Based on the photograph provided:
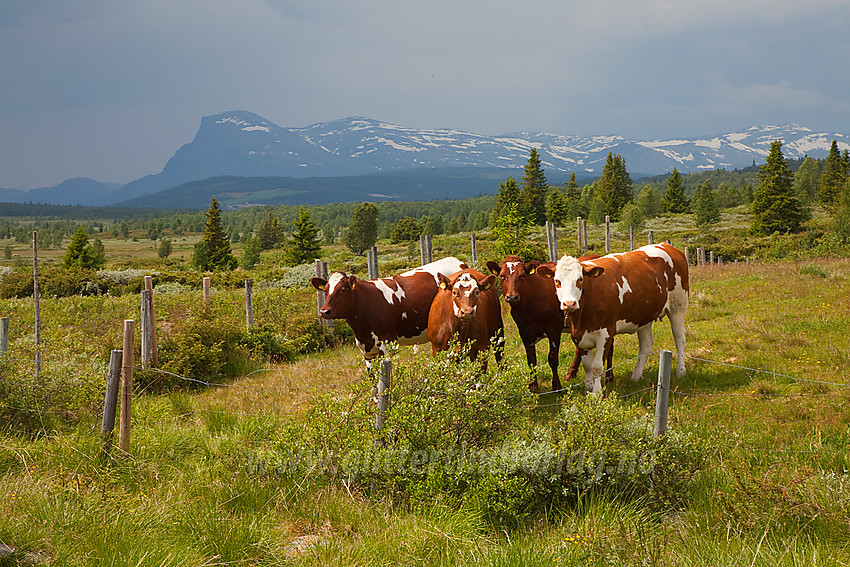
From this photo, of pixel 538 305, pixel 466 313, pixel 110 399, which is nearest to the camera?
pixel 110 399

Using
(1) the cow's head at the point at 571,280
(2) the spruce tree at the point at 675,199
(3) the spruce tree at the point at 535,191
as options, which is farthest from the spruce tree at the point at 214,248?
(2) the spruce tree at the point at 675,199

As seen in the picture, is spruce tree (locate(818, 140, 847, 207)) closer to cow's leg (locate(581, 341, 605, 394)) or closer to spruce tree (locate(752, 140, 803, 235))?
spruce tree (locate(752, 140, 803, 235))

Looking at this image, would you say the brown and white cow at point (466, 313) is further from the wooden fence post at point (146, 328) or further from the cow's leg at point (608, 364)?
the wooden fence post at point (146, 328)

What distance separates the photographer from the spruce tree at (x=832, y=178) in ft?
250

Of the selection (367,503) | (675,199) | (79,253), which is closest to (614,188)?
(675,199)

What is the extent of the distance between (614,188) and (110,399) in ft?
279

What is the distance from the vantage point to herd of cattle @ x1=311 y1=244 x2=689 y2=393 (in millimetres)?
9031

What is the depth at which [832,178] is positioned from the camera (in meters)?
77.6

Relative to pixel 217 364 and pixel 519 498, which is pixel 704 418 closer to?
pixel 519 498

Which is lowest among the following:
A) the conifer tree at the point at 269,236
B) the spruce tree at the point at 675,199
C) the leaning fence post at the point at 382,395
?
the leaning fence post at the point at 382,395

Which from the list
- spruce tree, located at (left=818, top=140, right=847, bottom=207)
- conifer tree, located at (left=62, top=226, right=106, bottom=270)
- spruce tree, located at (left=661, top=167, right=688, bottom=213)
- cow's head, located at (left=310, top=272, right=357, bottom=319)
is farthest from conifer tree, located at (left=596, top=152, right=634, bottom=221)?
cow's head, located at (left=310, top=272, right=357, bottom=319)

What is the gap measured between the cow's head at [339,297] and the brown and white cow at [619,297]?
3256 millimetres

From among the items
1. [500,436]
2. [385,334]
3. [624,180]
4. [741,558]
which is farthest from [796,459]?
[624,180]

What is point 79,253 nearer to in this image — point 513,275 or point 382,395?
point 513,275
